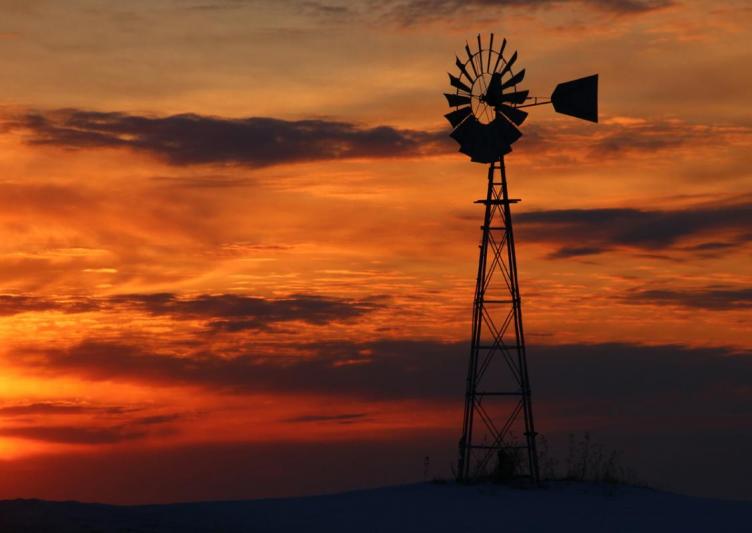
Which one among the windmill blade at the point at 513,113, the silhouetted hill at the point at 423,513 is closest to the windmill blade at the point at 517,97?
the windmill blade at the point at 513,113

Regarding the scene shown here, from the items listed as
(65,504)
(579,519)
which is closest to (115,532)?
(65,504)

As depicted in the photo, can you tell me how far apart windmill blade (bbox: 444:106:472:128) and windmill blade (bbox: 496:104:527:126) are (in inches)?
33.5

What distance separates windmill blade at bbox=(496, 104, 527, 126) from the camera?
31203 mm

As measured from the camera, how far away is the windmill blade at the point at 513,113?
102 feet

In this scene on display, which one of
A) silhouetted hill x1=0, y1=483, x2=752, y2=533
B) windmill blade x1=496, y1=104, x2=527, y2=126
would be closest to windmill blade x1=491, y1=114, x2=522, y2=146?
windmill blade x1=496, y1=104, x2=527, y2=126

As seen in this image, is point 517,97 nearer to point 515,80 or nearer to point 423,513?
point 515,80

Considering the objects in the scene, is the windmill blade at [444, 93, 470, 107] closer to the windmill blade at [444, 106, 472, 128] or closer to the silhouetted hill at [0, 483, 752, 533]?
the windmill blade at [444, 106, 472, 128]

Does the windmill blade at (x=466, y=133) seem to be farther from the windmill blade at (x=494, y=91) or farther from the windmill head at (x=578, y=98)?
the windmill head at (x=578, y=98)

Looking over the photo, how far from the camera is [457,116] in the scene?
31.6 meters

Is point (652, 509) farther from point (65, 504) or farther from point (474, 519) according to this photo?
point (65, 504)

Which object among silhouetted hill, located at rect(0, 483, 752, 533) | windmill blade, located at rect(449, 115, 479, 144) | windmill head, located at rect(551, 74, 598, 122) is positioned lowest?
silhouetted hill, located at rect(0, 483, 752, 533)

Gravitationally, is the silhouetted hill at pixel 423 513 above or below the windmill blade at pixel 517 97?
below

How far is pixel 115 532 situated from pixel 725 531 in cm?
1394

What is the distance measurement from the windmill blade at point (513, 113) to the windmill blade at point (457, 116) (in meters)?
0.85
